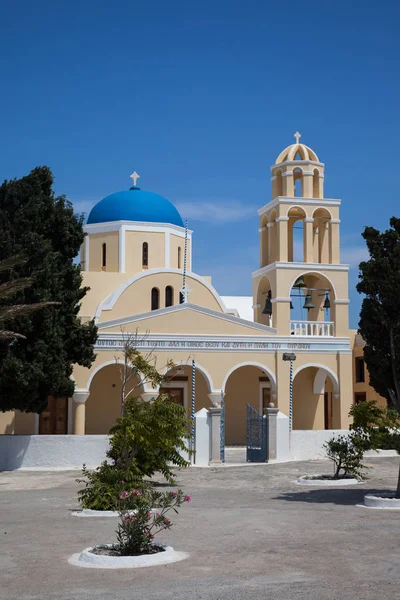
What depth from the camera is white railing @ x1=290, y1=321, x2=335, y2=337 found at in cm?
2956

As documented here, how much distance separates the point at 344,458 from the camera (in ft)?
59.7

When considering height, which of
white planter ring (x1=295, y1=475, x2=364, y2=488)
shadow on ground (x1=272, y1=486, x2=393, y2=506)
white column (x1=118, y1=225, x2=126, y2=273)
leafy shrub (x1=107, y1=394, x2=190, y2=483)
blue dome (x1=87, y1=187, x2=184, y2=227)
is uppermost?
blue dome (x1=87, y1=187, x2=184, y2=227)

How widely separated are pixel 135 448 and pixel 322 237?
17481 mm

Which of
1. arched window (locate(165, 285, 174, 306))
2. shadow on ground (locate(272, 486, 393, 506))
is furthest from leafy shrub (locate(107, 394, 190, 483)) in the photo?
arched window (locate(165, 285, 174, 306))

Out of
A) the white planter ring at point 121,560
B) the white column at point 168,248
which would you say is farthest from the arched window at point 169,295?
the white planter ring at point 121,560

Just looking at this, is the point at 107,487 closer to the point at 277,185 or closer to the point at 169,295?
the point at 169,295

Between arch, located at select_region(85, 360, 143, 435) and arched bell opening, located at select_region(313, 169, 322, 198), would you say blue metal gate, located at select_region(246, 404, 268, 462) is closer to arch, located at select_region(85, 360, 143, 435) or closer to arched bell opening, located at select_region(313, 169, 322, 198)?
arch, located at select_region(85, 360, 143, 435)

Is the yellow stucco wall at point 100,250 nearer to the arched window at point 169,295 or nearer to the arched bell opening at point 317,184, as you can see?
the arched window at point 169,295

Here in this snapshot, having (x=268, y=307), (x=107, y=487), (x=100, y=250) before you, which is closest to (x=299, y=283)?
(x=268, y=307)

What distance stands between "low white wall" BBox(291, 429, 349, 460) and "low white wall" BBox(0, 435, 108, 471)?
5443mm

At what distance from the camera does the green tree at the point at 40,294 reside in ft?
69.9

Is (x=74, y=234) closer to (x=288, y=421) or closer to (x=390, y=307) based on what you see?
(x=288, y=421)

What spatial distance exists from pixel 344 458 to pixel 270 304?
12.2 meters

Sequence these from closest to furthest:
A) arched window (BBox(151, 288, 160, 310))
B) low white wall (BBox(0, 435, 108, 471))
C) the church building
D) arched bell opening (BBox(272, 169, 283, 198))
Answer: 1. low white wall (BBox(0, 435, 108, 471))
2. the church building
3. arched bell opening (BBox(272, 169, 283, 198))
4. arched window (BBox(151, 288, 160, 310))
